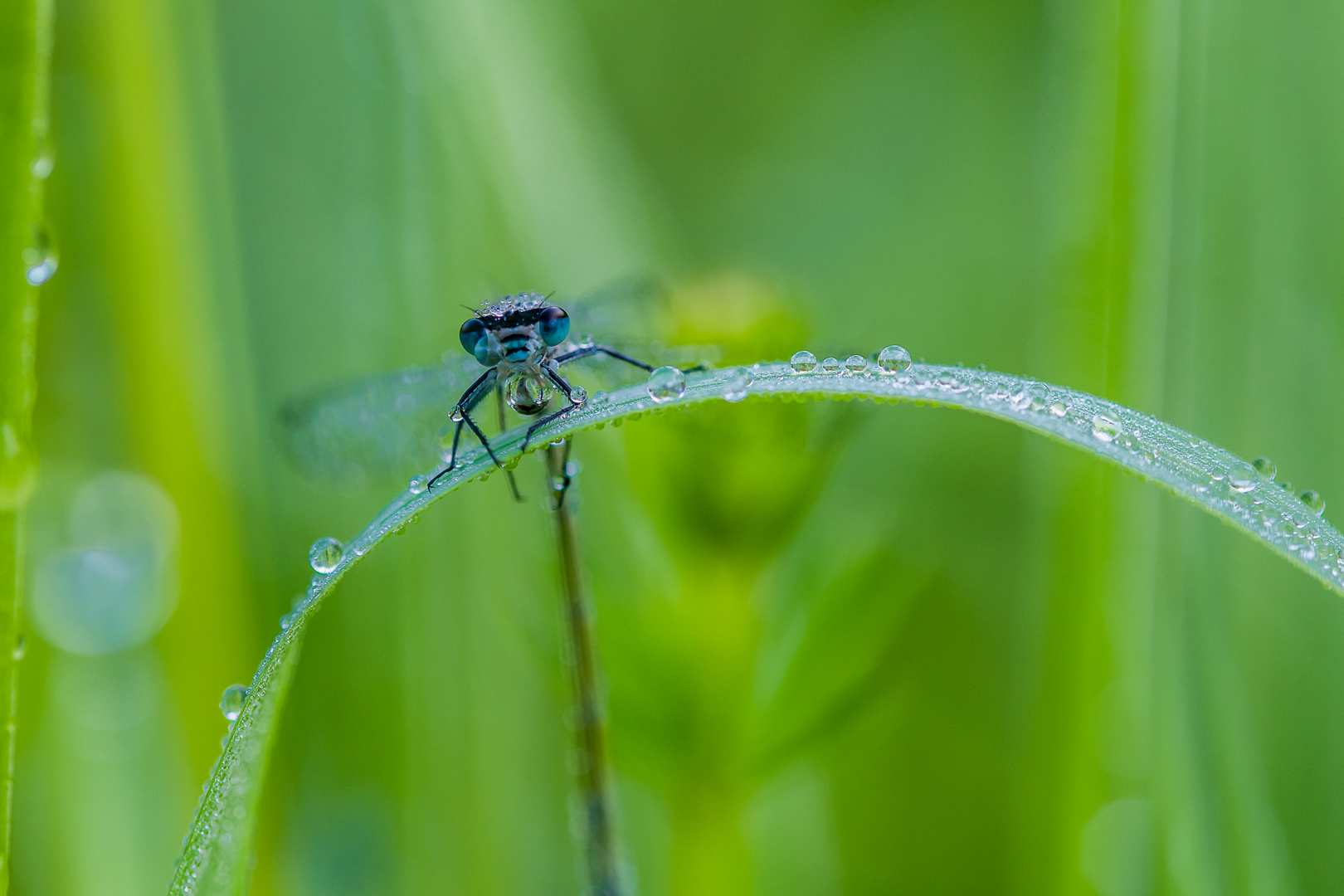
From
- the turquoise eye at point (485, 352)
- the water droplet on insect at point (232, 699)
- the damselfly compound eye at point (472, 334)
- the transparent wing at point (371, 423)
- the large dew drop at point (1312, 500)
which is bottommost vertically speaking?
the water droplet on insect at point (232, 699)

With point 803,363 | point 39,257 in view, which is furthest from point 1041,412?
point 39,257

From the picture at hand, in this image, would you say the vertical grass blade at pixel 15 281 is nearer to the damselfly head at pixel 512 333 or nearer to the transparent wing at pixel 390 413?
the damselfly head at pixel 512 333

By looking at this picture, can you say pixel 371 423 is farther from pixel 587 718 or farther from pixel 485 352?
pixel 587 718

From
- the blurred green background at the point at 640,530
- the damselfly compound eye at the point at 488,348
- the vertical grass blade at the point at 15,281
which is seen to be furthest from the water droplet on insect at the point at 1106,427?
the vertical grass blade at the point at 15,281

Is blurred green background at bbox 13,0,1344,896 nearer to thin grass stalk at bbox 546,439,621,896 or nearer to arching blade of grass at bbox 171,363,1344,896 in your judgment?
thin grass stalk at bbox 546,439,621,896

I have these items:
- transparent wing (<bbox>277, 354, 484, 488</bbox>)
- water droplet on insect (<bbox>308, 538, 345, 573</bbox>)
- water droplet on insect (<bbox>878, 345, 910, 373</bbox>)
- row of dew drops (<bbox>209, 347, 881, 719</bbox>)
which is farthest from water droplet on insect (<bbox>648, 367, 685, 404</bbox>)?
transparent wing (<bbox>277, 354, 484, 488</bbox>)

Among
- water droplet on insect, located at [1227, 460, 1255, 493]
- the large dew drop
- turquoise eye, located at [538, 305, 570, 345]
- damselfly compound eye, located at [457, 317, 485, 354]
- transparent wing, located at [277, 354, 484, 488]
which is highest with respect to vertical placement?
transparent wing, located at [277, 354, 484, 488]

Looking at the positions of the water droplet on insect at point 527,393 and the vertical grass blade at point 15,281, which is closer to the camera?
the vertical grass blade at point 15,281
